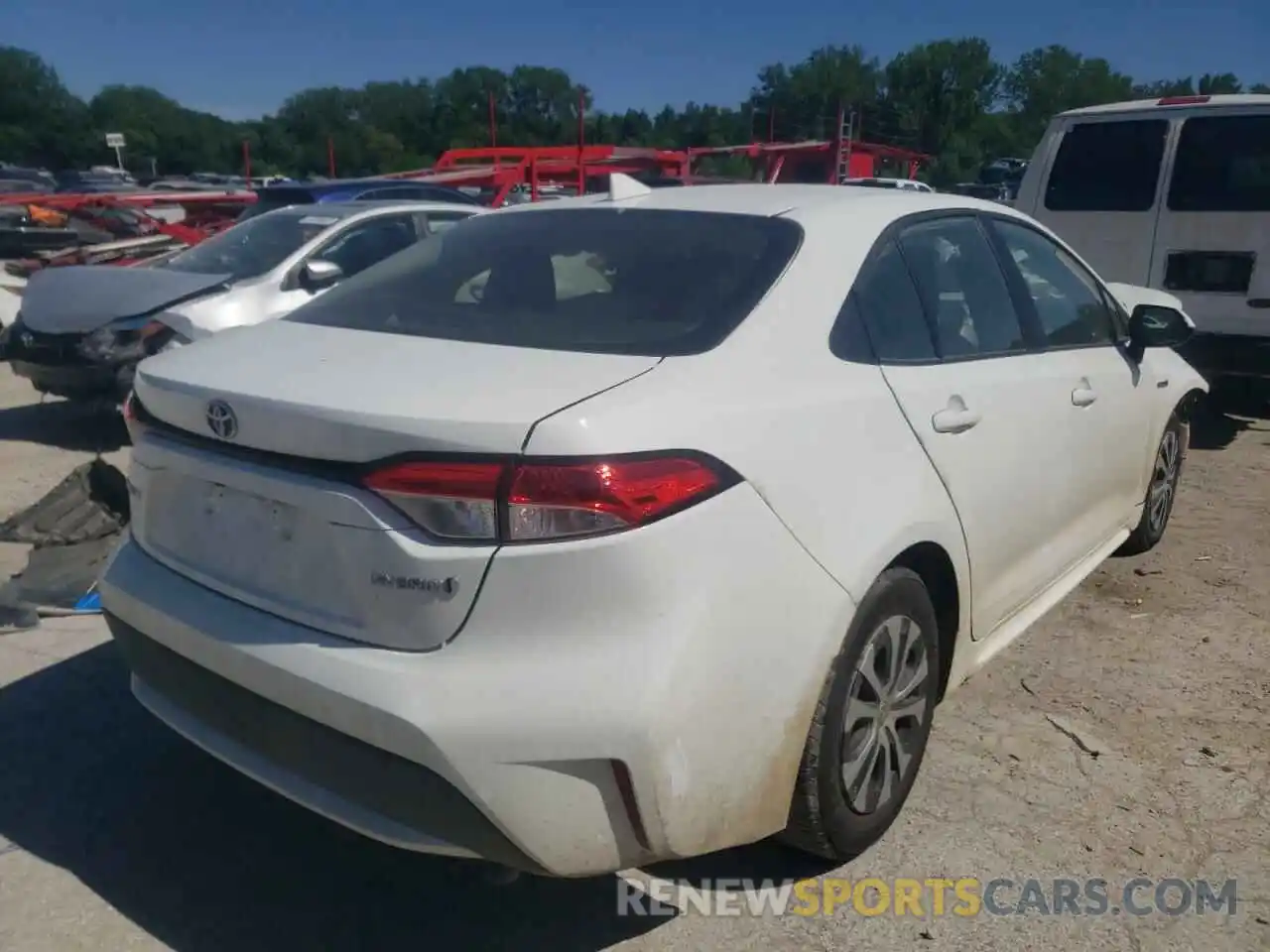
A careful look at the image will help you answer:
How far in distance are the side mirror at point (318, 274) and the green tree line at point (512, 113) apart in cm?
5371

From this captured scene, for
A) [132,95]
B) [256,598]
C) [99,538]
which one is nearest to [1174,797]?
[256,598]

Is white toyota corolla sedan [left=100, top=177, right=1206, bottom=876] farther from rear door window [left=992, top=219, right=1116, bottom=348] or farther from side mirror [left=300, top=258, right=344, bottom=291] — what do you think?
side mirror [left=300, top=258, right=344, bottom=291]

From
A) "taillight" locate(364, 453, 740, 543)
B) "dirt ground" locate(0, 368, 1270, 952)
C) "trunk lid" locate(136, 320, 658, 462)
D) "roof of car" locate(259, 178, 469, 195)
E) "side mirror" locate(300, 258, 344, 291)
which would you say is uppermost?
"roof of car" locate(259, 178, 469, 195)

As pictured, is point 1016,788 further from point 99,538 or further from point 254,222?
point 254,222

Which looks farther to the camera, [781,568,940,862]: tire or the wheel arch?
the wheel arch

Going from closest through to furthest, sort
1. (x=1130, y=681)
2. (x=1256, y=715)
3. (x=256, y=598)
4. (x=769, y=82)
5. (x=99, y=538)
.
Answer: (x=256, y=598)
(x=1256, y=715)
(x=1130, y=681)
(x=99, y=538)
(x=769, y=82)

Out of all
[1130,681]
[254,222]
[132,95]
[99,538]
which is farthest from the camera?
[132,95]

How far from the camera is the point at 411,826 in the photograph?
2.08 m

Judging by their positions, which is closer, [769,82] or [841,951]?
[841,951]

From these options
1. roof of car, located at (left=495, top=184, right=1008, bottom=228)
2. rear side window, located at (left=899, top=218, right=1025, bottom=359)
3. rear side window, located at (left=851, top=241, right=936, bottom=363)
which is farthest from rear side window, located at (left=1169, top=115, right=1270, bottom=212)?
rear side window, located at (left=851, top=241, right=936, bottom=363)

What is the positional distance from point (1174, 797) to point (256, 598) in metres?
2.50

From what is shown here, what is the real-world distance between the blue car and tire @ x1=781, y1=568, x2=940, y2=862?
23.0 feet

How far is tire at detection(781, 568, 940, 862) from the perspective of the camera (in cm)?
240

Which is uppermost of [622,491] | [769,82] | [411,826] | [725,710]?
[769,82]
